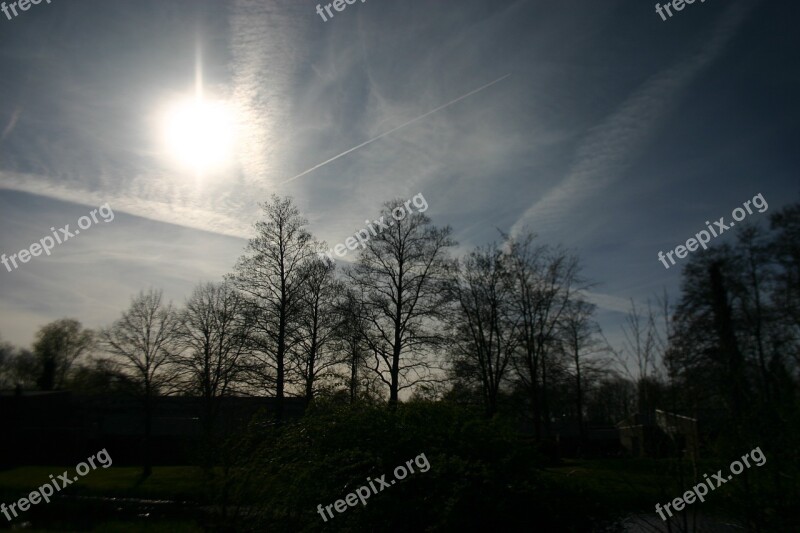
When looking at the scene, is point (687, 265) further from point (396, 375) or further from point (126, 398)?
point (126, 398)

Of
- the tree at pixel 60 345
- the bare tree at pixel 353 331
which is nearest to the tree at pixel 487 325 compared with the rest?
the bare tree at pixel 353 331

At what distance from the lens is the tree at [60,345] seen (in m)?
56.1

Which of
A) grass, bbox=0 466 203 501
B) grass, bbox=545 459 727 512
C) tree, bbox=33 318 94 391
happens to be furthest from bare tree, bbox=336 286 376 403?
tree, bbox=33 318 94 391

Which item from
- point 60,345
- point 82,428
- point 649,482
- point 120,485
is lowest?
point 120,485

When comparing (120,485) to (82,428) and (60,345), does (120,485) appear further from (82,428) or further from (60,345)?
(60,345)

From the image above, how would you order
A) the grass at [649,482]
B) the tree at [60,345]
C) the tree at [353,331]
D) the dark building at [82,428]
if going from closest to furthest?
the grass at [649,482], the tree at [353,331], the dark building at [82,428], the tree at [60,345]

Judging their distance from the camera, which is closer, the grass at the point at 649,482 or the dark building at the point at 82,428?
the grass at the point at 649,482

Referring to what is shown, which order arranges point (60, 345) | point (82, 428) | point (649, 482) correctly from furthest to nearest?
point (60, 345)
point (82, 428)
point (649, 482)

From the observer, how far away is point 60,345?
56.8 meters

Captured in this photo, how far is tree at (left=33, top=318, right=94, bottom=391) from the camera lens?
184ft

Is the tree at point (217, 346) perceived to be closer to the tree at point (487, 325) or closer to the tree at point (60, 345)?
the tree at point (487, 325)

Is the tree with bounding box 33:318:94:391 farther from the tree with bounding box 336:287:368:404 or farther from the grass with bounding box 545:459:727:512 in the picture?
the grass with bounding box 545:459:727:512

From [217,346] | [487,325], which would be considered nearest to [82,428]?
[217,346]

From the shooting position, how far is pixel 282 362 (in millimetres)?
23359
